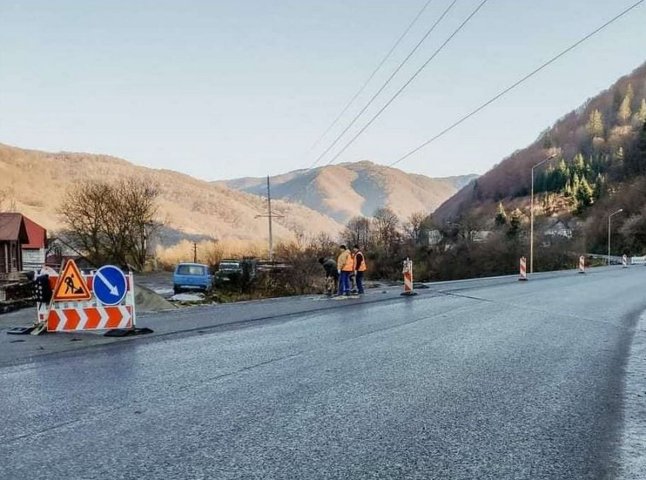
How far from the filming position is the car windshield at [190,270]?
34125mm

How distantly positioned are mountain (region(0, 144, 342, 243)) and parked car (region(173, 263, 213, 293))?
3042 inches

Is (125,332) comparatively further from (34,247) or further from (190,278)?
(34,247)

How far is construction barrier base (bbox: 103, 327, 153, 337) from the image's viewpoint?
36.8ft

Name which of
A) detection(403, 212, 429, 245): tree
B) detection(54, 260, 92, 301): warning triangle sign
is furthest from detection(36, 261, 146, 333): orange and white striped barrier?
detection(403, 212, 429, 245): tree

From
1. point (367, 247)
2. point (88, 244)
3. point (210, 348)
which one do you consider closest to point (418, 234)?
point (367, 247)

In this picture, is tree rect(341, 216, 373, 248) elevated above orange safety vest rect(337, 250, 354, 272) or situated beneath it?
elevated above

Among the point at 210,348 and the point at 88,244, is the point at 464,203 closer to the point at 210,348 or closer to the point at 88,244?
the point at 88,244

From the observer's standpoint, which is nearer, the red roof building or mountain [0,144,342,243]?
the red roof building

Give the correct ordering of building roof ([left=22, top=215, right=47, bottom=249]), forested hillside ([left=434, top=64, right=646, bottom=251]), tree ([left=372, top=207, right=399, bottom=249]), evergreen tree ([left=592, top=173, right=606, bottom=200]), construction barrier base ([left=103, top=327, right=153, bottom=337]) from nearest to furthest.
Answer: construction barrier base ([left=103, top=327, right=153, bottom=337]) < building roof ([left=22, top=215, right=47, bottom=249]) < tree ([left=372, top=207, right=399, bottom=249]) < forested hillside ([left=434, top=64, right=646, bottom=251]) < evergreen tree ([left=592, top=173, right=606, bottom=200])

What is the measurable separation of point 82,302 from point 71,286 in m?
0.38

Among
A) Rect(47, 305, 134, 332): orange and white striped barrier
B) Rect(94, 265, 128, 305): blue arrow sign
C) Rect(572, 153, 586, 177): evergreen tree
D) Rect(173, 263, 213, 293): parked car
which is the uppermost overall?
Rect(572, 153, 586, 177): evergreen tree

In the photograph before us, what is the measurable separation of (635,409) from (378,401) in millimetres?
2660

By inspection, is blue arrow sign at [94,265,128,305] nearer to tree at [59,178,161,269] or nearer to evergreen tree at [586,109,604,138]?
tree at [59,178,161,269]

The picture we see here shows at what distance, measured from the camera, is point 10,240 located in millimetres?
41625
